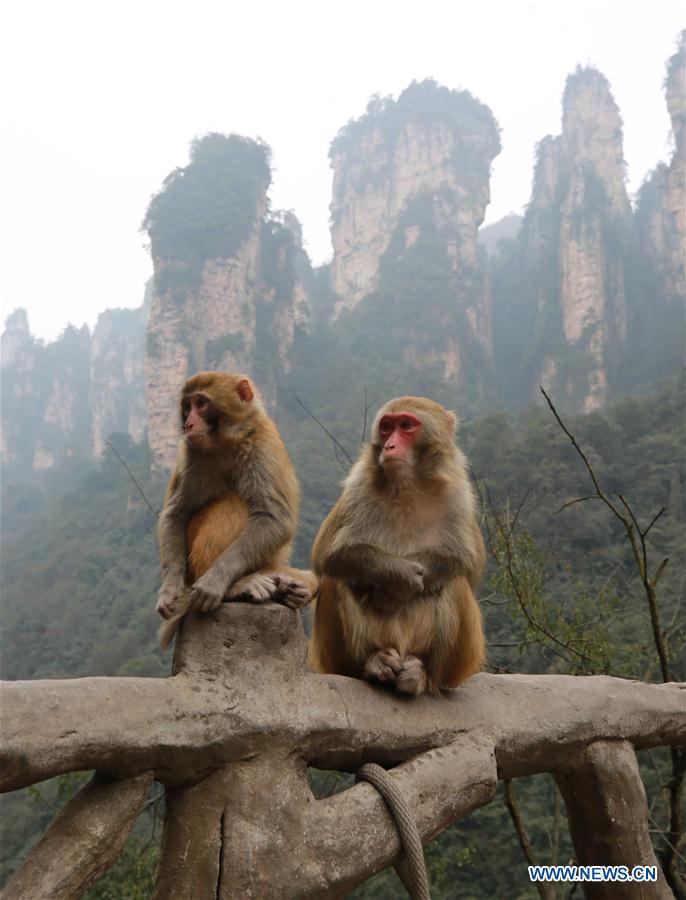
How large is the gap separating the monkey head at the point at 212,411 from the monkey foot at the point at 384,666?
90 centimetres

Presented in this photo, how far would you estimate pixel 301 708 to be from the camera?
2.22 m

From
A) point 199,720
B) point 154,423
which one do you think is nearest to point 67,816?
point 199,720

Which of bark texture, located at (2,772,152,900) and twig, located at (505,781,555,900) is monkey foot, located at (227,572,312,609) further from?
twig, located at (505,781,555,900)

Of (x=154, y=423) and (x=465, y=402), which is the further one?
(x=465, y=402)

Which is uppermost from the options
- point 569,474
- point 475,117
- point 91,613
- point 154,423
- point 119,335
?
point 475,117

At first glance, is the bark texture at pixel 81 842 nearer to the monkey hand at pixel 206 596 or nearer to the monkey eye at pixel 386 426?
the monkey hand at pixel 206 596

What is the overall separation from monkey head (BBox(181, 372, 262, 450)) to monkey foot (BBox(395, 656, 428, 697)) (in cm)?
97

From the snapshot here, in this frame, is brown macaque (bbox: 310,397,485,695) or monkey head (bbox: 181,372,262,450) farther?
monkey head (bbox: 181,372,262,450)

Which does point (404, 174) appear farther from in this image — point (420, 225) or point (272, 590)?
point (272, 590)

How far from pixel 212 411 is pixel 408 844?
4.94 feet

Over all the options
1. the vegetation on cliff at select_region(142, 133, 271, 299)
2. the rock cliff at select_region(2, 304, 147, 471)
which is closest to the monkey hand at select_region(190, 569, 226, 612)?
the vegetation on cliff at select_region(142, 133, 271, 299)

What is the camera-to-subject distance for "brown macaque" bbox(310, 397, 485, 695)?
8.23 feet

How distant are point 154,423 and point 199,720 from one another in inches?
1395

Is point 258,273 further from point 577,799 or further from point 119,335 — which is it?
point 577,799
